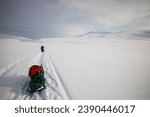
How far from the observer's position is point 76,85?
153 inches

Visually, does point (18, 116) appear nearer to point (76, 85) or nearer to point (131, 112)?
point (76, 85)

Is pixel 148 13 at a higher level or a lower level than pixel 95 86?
higher

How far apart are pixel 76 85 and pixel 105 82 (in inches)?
30.6

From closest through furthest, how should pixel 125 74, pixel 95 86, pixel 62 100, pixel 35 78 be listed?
1. pixel 62 100
2. pixel 35 78
3. pixel 95 86
4. pixel 125 74

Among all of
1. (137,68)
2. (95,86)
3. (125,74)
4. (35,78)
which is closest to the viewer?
(35,78)

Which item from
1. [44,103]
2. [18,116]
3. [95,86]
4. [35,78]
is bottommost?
[18,116]

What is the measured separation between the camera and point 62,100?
3289 mm

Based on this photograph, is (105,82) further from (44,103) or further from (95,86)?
(44,103)

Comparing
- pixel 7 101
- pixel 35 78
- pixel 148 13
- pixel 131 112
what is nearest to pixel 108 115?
pixel 131 112

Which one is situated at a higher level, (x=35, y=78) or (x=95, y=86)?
(x=35, y=78)

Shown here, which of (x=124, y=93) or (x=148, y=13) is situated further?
(x=148, y=13)

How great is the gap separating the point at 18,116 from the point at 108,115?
76.8 inches

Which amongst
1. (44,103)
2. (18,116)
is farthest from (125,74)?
(18,116)

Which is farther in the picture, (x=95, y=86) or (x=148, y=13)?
(x=148, y=13)
